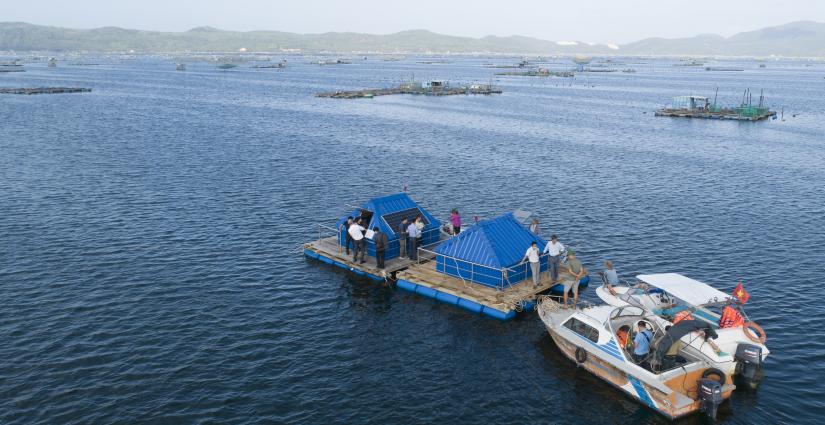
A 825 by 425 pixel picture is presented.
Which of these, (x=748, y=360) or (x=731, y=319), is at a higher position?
(x=731, y=319)

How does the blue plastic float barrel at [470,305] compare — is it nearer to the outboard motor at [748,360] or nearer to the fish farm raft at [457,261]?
the fish farm raft at [457,261]

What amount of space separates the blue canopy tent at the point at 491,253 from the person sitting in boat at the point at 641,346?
27.1 feet

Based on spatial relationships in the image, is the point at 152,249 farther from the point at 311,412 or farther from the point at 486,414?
the point at 486,414

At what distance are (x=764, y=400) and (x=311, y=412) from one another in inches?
679

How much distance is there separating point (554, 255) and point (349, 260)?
39.7ft

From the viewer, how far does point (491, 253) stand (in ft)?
98.8

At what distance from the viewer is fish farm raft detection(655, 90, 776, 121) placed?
110 m

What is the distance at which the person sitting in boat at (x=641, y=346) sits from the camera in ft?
72.9

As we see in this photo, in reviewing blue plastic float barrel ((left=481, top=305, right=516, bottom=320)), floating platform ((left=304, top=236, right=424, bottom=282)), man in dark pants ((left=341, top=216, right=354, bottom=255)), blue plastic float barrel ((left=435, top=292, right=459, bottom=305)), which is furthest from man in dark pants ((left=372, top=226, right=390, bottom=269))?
blue plastic float barrel ((left=481, top=305, right=516, bottom=320))

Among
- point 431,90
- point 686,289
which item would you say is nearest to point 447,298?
point 686,289

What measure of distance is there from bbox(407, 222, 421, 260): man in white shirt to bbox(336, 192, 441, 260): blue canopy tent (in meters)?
1.05

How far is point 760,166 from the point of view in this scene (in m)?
68.2

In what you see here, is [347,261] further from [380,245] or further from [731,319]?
[731,319]

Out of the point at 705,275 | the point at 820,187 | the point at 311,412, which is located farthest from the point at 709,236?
the point at 311,412
